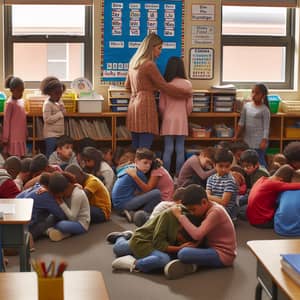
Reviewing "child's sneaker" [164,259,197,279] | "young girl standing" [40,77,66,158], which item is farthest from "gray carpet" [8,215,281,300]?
"young girl standing" [40,77,66,158]

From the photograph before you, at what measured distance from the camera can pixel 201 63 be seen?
29.0 ft

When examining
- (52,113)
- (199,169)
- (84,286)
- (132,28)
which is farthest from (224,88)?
(84,286)

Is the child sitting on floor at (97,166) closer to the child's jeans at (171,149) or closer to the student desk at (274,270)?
the child's jeans at (171,149)

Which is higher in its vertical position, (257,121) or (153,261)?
(257,121)

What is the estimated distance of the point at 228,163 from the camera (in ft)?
→ 20.6

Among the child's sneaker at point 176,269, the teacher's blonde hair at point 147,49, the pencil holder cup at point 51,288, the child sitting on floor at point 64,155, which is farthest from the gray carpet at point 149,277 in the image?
the teacher's blonde hair at point 147,49

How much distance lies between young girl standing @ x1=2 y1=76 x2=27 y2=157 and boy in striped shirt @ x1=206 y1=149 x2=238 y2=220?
8.47ft

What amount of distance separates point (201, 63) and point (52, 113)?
2025 mm

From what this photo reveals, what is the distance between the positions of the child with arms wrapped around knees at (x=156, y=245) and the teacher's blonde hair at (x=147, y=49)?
3226 mm

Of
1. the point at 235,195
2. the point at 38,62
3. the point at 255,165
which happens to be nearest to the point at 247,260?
the point at 235,195

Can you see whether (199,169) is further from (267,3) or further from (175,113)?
(267,3)

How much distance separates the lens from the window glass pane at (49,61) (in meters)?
8.77

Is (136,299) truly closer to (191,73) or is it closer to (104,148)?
(104,148)

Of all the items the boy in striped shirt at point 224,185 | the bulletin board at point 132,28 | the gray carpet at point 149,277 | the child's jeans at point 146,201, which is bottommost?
the gray carpet at point 149,277
